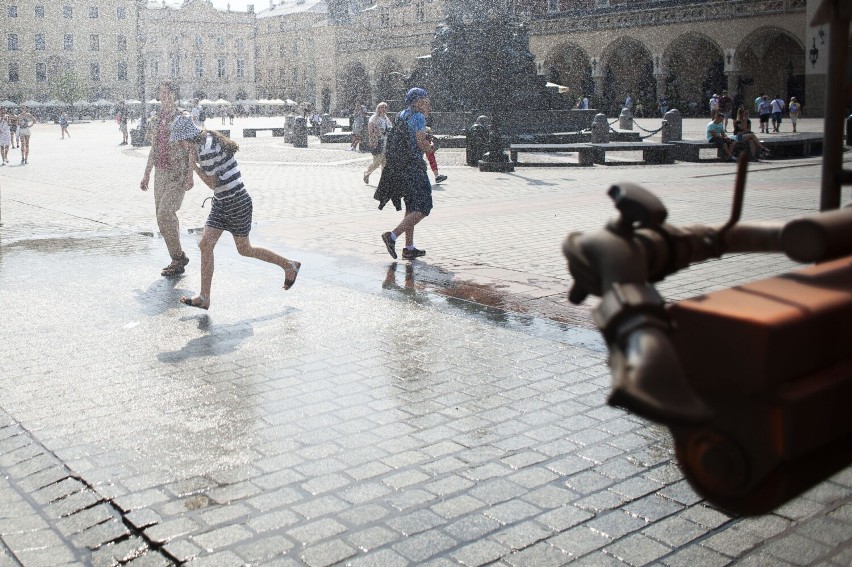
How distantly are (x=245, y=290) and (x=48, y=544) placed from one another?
500 centimetres

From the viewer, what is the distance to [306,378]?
5.67 meters

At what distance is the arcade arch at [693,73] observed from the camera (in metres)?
49.8

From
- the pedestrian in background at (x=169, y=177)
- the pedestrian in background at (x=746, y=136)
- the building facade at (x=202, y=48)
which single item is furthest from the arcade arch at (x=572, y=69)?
the building facade at (x=202, y=48)

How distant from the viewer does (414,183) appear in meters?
9.71

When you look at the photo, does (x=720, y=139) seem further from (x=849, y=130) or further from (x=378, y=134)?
(x=378, y=134)

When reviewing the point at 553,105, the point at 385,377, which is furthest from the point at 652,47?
the point at 385,377

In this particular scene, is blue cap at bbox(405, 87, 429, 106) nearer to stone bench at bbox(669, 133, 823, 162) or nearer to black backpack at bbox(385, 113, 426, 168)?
black backpack at bbox(385, 113, 426, 168)

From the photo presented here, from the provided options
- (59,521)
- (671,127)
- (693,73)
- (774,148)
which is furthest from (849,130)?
(693,73)

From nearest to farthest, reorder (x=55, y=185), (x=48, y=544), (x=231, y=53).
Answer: (x=48, y=544)
(x=55, y=185)
(x=231, y=53)

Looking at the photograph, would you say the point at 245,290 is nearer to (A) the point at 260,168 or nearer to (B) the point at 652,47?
(A) the point at 260,168

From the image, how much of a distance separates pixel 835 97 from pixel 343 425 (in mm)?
3334

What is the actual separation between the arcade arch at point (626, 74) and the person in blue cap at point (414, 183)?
44.5 metres

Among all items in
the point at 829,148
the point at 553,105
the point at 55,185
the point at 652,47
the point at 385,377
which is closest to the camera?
the point at 829,148

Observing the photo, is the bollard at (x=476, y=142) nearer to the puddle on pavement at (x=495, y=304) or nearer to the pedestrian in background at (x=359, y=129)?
the pedestrian in background at (x=359, y=129)
